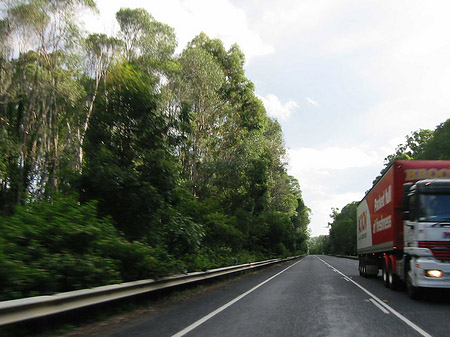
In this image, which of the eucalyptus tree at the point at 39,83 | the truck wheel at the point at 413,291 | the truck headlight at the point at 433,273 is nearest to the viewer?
the truck headlight at the point at 433,273

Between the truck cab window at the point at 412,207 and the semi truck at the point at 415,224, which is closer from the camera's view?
the semi truck at the point at 415,224

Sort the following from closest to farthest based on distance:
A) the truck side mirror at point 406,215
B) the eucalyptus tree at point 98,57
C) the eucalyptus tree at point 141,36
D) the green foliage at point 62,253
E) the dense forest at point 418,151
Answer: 1. the green foliage at point 62,253
2. the truck side mirror at point 406,215
3. the eucalyptus tree at point 98,57
4. the eucalyptus tree at point 141,36
5. the dense forest at point 418,151

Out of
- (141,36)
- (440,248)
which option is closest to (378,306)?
(440,248)

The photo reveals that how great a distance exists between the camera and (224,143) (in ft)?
120

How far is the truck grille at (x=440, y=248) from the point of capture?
10.1 m

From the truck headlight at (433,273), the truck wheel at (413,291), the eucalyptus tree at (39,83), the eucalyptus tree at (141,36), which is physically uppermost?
the eucalyptus tree at (141,36)

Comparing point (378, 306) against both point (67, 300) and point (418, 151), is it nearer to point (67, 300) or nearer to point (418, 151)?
point (67, 300)

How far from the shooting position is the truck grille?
10148 millimetres

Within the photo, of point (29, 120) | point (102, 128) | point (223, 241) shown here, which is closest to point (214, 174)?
point (223, 241)

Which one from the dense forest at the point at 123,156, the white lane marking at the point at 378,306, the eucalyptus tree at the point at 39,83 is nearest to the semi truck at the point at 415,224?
the white lane marking at the point at 378,306

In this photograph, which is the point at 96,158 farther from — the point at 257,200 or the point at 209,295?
the point at 257,200

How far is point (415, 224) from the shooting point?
10.8m

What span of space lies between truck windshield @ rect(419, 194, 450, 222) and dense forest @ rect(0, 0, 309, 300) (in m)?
7.09

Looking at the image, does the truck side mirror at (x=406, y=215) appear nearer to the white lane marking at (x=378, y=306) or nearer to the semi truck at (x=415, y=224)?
the semi truck at (x=415, y=224)
